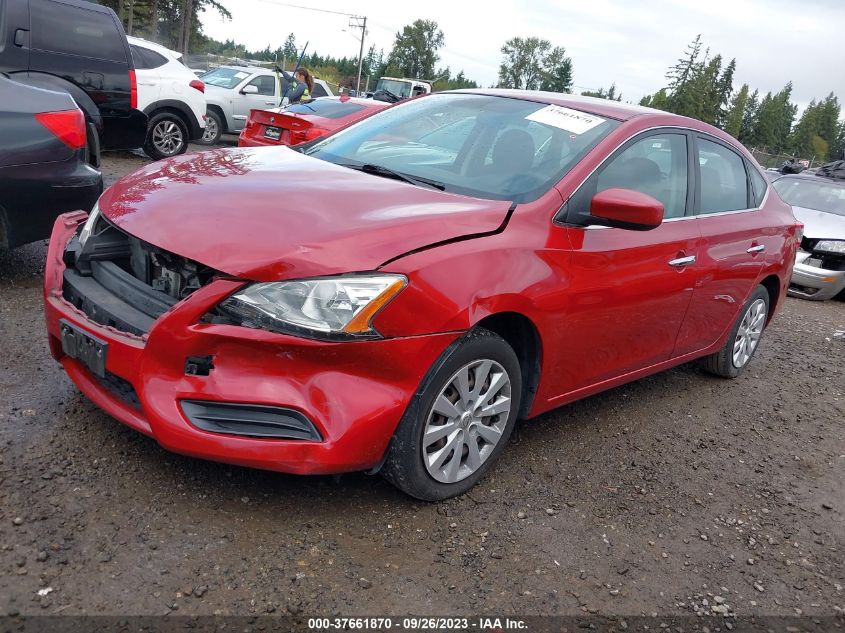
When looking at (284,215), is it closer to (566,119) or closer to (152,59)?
(566,119)

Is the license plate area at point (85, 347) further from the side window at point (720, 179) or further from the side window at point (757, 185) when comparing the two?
the side window at point (757, 185)

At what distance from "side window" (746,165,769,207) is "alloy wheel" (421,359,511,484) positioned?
2.70 meters

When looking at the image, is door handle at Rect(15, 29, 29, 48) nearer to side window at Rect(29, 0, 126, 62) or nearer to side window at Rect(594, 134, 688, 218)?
side window at Rect(29, 0, 126, 62)

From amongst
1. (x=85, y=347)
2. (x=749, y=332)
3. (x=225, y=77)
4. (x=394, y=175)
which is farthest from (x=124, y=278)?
(x=225, y=77)

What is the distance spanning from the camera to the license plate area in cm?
264

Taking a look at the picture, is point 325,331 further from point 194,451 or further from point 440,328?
point 194,451

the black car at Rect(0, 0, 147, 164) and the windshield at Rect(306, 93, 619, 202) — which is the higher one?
the windshield at Rect(306, 93, 619, 202)

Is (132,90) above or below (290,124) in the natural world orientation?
above

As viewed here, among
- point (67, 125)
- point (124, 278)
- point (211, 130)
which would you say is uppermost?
point (67, 125)

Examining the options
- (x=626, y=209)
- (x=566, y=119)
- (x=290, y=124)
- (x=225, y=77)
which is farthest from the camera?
(x=225, y=77)

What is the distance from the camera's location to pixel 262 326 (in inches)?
95.9

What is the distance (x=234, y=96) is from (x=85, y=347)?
13659 millimetres

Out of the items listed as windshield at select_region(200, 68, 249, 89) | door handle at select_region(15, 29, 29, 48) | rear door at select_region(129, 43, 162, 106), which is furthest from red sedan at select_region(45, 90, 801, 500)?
windshield at select_region(200, 68, 249, 89)

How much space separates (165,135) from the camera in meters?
11.2
